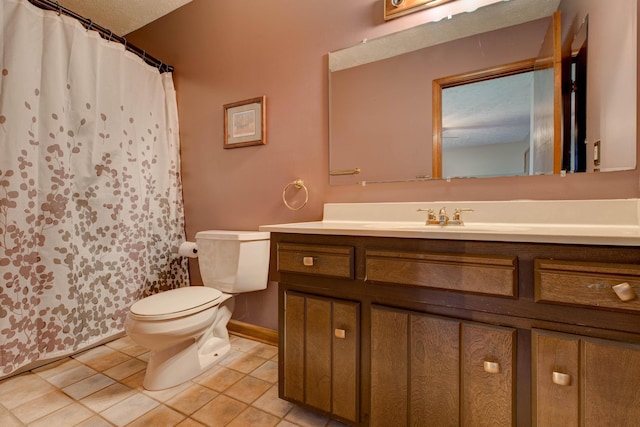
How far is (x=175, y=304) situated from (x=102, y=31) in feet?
5.72

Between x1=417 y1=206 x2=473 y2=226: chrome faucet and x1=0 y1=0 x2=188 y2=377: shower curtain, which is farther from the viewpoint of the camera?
x1=0 y1=0 x2=188 y2=377: shower curtain

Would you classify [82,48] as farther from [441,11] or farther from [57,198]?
[441,11]

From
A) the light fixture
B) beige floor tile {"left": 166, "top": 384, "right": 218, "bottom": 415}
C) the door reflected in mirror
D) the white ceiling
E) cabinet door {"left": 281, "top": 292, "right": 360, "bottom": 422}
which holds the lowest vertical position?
beige floor tile {"left": 166, "top": 384, "right": 218, "bottom": 415}

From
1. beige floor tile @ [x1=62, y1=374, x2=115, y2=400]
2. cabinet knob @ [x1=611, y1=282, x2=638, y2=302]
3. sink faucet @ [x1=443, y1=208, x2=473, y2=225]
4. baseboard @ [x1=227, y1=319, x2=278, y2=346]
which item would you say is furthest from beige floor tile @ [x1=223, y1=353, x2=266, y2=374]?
cabinet knob @ [x1=611, y1=282, x2=638, y2=302]

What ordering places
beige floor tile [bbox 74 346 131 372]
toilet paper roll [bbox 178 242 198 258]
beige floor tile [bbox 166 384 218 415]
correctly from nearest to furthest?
beige floor tile [bbox 166 384 218 415] < beige floor tile [bbox 74 346 131 372] < toilet paper roll [bbox 178 242 198 258]

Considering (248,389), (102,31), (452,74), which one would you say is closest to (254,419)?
(248,389)

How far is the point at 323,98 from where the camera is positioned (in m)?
1.67

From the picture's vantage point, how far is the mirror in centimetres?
109

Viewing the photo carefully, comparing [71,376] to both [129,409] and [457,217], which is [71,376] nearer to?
[129,409]

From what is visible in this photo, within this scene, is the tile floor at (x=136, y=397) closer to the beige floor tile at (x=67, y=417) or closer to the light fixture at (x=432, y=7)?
the beige floor tile at (x=67, y=417)

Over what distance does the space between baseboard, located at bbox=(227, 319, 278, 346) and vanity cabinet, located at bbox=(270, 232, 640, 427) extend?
0.69 m

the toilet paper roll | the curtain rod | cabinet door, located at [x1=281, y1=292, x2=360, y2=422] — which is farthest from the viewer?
the toilet paper roll

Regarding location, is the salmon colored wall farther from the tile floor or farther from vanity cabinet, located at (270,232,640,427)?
vanity cabinet, located at (270,232,640,427)

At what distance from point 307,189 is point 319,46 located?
2.73 feet
